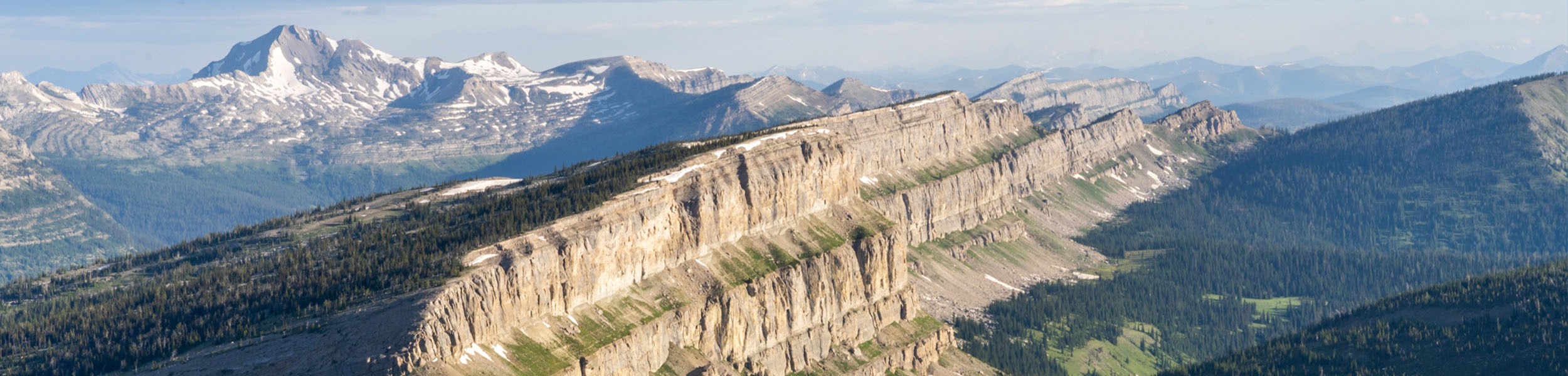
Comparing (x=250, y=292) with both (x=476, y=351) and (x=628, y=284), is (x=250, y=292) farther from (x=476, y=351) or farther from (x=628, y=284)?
(x=628, y=284)

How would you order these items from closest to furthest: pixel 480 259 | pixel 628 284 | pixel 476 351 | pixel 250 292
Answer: pixel 476 351
pixel 480 259
pixel 250 292
pixel 628 284

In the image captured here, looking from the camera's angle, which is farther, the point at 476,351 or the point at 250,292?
the point at 250,292

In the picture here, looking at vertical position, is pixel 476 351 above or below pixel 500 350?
above

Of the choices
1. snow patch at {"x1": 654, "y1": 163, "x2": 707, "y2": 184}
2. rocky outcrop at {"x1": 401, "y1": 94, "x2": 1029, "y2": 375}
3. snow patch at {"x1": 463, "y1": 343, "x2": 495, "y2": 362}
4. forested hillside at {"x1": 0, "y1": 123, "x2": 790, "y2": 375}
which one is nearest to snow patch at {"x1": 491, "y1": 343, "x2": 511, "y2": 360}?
rocky outcrop at {"x1": 401, "y1": 94, "x2": 1029, "y2": 375}

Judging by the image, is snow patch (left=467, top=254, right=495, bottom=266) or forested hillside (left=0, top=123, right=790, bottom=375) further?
snow patch (left=467, top=254, right=495, bottom=266)

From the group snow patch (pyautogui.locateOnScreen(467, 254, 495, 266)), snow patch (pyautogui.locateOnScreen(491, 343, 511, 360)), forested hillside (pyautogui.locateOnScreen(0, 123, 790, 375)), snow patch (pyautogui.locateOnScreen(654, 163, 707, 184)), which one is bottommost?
snow patch (pyautogui.locateOnScreen(491, 343, 511, 360))

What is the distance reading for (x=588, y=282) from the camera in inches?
6614

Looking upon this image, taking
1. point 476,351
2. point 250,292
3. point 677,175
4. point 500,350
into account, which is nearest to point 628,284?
point 677,175

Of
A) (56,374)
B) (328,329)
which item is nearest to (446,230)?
(328,329)

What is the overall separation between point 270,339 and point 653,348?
4677 cm

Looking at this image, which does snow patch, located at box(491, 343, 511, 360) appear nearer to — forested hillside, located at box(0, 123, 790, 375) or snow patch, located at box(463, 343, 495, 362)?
snow patch, located at box(463, 343, 495, 362)

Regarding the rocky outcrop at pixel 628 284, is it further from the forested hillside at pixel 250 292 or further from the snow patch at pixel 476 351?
the forested hillside at pixel 250 292

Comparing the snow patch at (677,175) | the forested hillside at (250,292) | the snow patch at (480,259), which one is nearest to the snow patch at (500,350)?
the forested hillside at (250,292)

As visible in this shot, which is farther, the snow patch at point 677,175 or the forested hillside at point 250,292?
the snow patch at point 677,175
